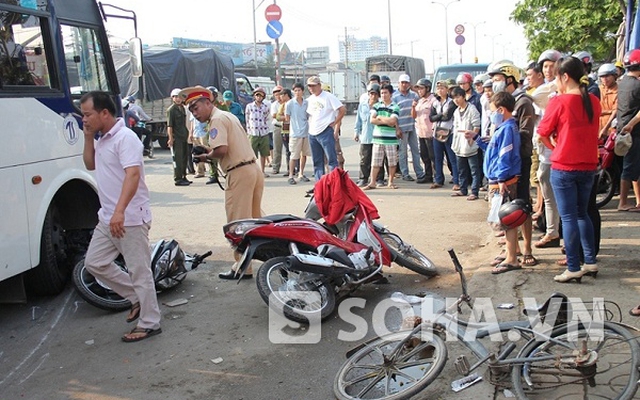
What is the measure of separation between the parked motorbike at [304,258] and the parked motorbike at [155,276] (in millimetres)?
951

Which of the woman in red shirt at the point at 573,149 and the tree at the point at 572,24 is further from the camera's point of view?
the tree at the point at 572,24

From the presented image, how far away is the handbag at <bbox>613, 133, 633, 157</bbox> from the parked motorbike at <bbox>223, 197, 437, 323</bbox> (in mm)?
3525

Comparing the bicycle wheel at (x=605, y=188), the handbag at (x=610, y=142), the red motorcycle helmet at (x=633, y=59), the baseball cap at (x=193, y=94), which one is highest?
the red motorcycle helmet at (x=633, y=59)

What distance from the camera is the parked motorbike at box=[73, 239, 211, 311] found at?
18.8 ft

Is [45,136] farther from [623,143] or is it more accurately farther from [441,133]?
[441,133]

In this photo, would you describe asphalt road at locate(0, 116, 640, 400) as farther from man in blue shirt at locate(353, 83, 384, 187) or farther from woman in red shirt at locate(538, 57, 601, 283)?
man in blue shirt at locate(353, 83, 384, 187)

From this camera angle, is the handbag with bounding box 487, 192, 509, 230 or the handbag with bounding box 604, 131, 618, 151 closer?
the handbag with bounding box 487, 192, 509, 230

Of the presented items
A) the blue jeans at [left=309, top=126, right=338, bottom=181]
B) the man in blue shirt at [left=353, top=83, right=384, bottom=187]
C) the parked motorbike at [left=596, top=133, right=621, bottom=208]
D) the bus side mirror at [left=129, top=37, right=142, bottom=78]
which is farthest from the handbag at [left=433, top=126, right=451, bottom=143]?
the bus side mirror at [left=129, top=37, right=142, bottom=78]

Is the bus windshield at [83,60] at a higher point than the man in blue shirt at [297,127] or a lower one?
higher

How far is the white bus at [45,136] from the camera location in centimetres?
537

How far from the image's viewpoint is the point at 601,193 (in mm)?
8820

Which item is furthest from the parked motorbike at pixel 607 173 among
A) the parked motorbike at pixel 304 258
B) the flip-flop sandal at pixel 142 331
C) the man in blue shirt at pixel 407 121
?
the flip-flop sandal at pixel 142 331

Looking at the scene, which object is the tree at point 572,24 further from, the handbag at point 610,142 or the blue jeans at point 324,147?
the handbag at point 610,142

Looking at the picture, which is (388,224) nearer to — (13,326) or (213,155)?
(213,155)
